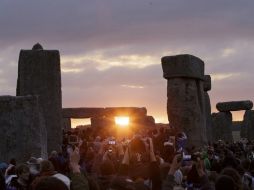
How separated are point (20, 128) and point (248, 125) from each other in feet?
54.9

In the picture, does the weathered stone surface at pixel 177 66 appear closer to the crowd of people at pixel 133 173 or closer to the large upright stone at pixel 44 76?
the large upright stone at pixel 44 76

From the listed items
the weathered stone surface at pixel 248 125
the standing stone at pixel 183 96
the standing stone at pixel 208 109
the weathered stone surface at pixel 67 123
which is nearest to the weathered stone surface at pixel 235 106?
the weathered stone surface at pixel 248 125

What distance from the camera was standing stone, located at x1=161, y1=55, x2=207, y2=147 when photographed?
53.3ft

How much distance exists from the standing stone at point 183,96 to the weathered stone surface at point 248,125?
10.8m

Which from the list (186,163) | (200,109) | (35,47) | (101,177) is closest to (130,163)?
(186,163)

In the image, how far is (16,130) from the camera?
12414mm

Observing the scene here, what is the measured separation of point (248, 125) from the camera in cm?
2728

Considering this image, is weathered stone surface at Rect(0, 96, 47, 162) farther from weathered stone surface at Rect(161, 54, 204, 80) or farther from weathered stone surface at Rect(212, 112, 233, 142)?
weathered stone surface at Rect(212, 112, 233, 142)

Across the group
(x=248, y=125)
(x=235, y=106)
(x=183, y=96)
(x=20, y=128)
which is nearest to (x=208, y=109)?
(x=248, y=125)

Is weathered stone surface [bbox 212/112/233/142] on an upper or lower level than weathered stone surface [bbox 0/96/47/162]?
upper

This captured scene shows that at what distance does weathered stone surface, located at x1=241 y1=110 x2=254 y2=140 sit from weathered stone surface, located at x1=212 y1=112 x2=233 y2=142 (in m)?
0.72

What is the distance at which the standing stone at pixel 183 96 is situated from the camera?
16.2 meters

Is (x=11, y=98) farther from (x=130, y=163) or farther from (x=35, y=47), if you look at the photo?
(x=35, y=47)

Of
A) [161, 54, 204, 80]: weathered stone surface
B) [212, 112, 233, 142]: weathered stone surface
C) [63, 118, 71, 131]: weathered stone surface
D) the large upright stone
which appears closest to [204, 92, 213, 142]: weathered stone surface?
[212, 112, 233, 142]: weathered stone surface
